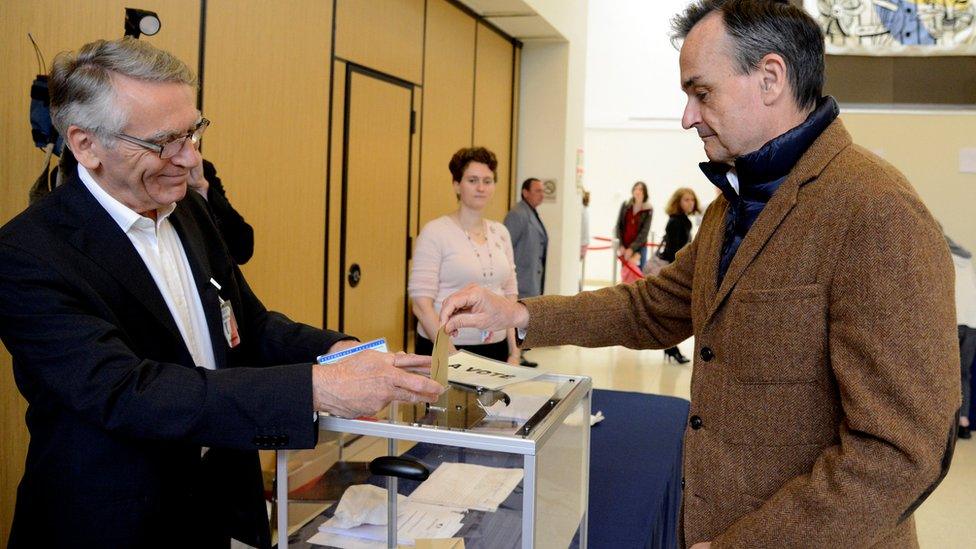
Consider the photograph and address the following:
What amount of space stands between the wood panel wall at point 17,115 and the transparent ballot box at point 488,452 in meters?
1.67

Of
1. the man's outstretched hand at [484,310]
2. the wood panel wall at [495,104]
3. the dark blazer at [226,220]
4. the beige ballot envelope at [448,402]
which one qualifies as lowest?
the beige ballot envelope at [448,402]

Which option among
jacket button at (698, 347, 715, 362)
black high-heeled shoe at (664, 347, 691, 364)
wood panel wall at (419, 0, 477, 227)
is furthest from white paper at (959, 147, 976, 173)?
jacket button at (698, 347, 715, 362)

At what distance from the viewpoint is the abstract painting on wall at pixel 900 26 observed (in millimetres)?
6695

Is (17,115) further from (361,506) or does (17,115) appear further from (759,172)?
(759,172)

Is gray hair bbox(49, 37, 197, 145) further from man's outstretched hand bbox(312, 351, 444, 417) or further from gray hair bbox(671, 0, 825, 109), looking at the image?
gray hair bbox(671, 0, 825, 109)

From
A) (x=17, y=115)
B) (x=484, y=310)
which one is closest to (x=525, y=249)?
(x=17, y=115)

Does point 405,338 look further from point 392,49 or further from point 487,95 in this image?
point 487,95

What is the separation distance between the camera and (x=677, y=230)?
332 inches

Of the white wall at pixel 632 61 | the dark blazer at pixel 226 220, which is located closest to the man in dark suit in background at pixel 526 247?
the dark blazer at pixel 226 220

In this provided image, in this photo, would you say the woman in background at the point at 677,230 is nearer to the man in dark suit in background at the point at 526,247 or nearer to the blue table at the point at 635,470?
the man in dark suit in background at the point at 526,247

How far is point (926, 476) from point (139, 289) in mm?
1295

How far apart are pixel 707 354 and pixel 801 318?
207mm

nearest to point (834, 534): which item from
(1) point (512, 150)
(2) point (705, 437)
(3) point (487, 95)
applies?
(2) point (705, 437)

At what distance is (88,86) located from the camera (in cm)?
147
